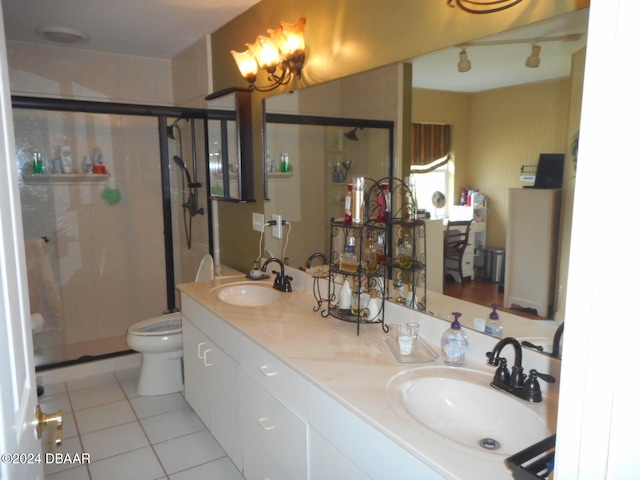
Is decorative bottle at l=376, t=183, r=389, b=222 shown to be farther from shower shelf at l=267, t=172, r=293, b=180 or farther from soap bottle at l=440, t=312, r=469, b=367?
shower shelf at l=267, t=172, r=293, b=180

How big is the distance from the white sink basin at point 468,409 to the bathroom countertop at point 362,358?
0.05 metres

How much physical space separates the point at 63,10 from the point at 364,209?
228 cm

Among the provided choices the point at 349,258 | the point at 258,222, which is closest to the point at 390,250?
the point at 349,258

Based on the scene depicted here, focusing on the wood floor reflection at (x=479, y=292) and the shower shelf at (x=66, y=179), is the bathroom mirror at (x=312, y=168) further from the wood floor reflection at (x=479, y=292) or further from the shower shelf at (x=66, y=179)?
the shower shelf at (x=66, y=179)

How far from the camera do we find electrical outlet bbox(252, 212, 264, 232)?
281cm

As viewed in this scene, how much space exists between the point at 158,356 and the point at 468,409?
89.6 inches

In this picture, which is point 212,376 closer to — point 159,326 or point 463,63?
point 159,326

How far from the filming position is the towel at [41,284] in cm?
313

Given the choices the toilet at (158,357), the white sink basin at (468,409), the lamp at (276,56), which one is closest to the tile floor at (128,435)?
the toilet at (158,357)

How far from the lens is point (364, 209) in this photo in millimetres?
1923

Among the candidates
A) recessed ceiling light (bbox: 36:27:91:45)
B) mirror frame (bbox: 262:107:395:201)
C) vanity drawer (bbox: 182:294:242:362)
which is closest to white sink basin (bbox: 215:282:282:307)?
vanity drawer (bbox: 182:294:242:362)

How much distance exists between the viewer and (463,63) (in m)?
1.55

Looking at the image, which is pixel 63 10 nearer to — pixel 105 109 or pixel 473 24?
pixel 105 109

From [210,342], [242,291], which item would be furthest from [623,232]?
[242,291]
